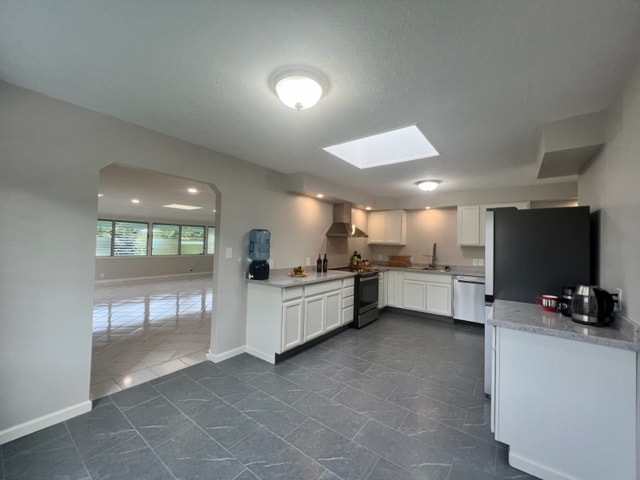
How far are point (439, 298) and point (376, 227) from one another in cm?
204

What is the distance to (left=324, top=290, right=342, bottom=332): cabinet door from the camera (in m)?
3.69

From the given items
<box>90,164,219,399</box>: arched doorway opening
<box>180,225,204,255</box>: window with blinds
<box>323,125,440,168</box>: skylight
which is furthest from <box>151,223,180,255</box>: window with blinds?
<box>323,125,440,168</box>: skylight

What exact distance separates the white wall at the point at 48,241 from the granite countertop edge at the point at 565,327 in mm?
3123

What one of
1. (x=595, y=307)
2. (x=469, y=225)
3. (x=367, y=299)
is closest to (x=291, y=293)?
(x=367, y=299)

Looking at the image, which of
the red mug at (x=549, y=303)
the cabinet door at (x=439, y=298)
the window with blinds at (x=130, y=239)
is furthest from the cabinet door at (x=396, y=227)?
the window with blinds at (x=130, y=239)

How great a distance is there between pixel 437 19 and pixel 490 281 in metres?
2.11

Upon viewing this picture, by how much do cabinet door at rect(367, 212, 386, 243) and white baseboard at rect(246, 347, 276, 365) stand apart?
3763mm

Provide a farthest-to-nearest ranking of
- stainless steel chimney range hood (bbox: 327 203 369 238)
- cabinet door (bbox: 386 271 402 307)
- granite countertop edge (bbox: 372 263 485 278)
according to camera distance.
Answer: cabinet door (bbox: 386 271 402 307) → stainless steel chimney range hood (bbox: 327 203 369 238) → granite countertop edge (bbox: 372 263 485 278)

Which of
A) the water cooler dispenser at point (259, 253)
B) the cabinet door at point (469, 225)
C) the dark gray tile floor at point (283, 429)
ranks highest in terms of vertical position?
the cabinet door at point (469, 225)

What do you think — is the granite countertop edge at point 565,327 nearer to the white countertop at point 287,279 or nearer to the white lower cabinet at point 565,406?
the white lower cabinet at point 565,406

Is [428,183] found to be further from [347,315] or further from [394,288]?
[347,315]

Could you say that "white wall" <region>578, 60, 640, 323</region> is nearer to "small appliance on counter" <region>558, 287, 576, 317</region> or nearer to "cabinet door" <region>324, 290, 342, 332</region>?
"small appliance on counter" <region>558, 287, 576, 317</region>

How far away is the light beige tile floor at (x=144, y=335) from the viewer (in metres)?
2.74

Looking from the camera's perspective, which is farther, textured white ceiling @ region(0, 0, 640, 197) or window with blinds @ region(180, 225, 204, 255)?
window with blinds @ region(180, 225, 204, 255)
